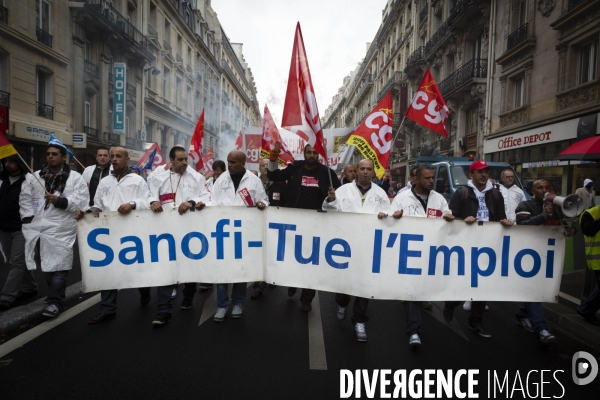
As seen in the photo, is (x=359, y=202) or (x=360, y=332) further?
(x=359, y=202)

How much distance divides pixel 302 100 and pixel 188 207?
165 centimetres

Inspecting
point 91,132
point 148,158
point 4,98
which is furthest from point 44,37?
point 148,158

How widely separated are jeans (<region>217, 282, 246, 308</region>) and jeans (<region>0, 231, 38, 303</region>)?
7.75ft

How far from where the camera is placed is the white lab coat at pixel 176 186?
482 cm

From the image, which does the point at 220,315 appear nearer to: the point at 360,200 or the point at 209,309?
the point at 209,309

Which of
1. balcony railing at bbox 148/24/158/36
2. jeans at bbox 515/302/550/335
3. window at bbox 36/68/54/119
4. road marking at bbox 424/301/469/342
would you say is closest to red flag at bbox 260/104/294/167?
road marking at bbox 424/301/469/342

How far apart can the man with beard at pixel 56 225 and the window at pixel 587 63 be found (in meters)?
14.9

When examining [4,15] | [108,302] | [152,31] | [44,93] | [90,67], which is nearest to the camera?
[108,302]

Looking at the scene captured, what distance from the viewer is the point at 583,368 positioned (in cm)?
366

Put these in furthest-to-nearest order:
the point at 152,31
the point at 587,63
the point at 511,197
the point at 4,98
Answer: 1. the point at 152,31
2. the point at 4,98
3. the point at 587,63
4. the point at 511,197

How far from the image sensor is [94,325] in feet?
14.3

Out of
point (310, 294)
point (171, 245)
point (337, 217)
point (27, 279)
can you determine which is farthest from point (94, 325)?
point (337, 217)

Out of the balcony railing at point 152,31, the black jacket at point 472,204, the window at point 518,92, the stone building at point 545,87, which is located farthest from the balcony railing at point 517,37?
the balcony railing at point 152,31

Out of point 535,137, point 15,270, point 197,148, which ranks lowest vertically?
point 15,270
